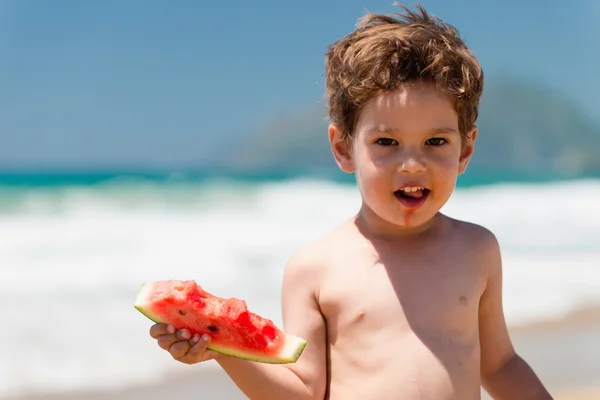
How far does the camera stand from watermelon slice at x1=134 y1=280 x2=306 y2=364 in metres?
2.22

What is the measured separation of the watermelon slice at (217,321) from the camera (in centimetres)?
222

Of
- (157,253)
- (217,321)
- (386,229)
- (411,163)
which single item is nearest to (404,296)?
(386,229)

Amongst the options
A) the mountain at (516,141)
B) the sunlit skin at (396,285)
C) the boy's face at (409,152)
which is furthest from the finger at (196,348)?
the mountain at (516,141)

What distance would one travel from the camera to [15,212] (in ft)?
41.2

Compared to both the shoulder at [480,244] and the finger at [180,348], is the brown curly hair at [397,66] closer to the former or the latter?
the shoulder at [480,244]

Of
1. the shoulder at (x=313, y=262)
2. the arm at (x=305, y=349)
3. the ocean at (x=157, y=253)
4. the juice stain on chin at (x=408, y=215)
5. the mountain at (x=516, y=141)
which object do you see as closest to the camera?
the arm at (x=305, y=349)

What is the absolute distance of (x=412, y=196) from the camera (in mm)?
2584

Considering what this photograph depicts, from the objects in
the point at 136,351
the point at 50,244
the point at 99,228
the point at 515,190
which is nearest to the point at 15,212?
the point at 99,228

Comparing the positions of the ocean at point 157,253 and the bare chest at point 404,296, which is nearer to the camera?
the bare chest at point 404,296

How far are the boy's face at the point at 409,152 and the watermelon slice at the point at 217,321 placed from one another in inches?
22.5

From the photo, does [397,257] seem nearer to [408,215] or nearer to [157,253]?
[408,215]

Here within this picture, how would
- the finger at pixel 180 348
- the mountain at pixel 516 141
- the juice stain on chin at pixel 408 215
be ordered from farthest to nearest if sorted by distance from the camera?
the mountain at pixel 516 141
the juice stain on chin at pixel 408 215
the finger at pixel 180 348

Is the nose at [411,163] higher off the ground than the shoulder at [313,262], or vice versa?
the nose at [411,163]

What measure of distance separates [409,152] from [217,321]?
810 mm
